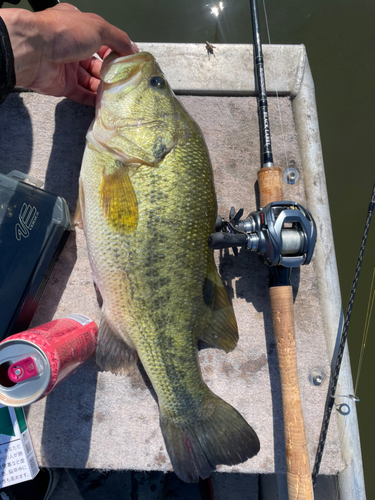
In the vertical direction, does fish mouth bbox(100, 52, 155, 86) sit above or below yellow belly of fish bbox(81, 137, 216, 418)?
above

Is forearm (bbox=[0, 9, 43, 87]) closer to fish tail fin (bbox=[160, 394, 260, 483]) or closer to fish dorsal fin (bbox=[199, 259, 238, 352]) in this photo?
fish dorsal fin (bbox=[199, 259, 238, 352])

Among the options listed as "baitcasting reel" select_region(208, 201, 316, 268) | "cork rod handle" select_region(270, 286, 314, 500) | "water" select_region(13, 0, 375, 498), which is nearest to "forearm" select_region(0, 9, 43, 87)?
"baitcasting reel" select_region(208, 201, 316, 268)

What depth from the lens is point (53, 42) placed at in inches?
54.1

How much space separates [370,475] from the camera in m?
2.40

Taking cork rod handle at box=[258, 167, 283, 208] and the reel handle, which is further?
cork rod handle at box=[258, 167, 283, 208]

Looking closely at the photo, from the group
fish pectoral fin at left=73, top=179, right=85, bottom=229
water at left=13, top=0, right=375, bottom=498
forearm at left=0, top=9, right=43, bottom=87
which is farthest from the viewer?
water at left=13, top=0, right=375, bottom=498

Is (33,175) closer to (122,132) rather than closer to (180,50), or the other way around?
(122,132)

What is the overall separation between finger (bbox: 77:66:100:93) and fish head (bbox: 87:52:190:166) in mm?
361

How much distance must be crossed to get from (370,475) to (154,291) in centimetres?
245

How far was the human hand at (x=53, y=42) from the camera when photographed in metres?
1.29

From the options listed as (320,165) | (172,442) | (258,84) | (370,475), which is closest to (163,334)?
(172,442)

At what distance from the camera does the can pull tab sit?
1.10 meters

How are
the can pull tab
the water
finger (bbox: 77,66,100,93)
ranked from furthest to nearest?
the water → finger (bbox: 77,66,100,93) → the can pull tab

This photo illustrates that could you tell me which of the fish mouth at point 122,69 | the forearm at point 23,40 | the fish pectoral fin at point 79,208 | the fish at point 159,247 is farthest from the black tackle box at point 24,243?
the fish mouth at point 122,69
